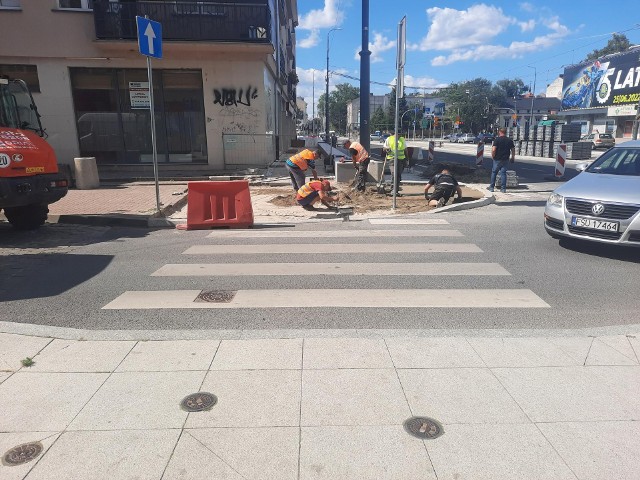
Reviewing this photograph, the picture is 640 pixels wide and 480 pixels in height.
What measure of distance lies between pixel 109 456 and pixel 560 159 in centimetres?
1709

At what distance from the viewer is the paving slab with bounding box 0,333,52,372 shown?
3.53m

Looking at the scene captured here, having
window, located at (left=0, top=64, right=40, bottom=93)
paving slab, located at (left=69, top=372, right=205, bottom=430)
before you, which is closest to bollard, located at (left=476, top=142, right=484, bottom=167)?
window, located at (left=0, top=64, right=40, bottom=93)

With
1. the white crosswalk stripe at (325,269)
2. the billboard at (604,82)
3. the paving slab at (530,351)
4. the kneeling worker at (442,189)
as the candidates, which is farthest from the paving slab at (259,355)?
the billboard at (604,82)

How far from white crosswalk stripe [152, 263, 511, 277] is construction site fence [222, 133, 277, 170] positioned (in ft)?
38.2

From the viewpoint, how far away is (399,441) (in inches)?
104

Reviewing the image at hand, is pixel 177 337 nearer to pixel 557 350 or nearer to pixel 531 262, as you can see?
pixel 557 350

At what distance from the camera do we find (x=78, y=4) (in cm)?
1569


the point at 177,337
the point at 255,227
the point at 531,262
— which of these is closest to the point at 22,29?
the point at 255,227

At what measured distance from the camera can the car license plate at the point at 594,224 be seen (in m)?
6.05

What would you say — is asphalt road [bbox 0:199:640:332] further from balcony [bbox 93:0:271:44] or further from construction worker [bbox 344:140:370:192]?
balcony [bbox 93:0:271:44]

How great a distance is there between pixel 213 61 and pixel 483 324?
50.7 ft

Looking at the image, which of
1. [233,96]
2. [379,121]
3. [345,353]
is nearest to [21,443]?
[345,353]

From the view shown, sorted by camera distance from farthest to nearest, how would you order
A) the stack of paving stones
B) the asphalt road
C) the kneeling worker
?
the stack of paving stones
the kneeling worker
the asphalt road

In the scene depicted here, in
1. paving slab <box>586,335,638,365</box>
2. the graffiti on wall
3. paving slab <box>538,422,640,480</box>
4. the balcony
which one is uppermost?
the balcony
